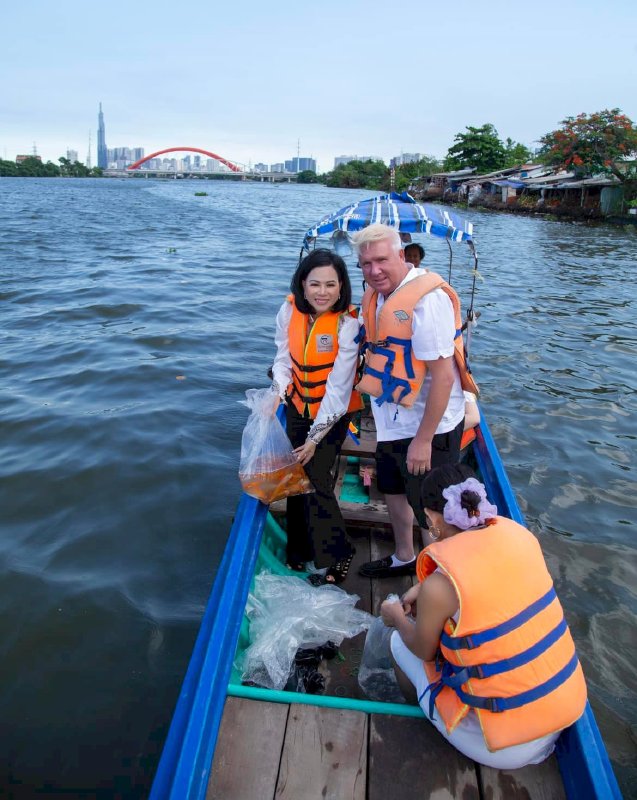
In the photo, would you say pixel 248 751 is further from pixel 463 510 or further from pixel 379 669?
pixel 463 510

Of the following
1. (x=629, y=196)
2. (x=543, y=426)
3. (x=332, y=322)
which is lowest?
(x=543, y=426)

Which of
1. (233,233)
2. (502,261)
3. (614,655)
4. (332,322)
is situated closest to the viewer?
(332,322)

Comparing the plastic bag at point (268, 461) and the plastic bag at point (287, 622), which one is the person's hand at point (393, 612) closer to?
the plastic bag at point (287, 622)

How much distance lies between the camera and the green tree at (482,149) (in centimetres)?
5788

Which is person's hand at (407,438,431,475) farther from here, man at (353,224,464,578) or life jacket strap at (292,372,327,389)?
life jacket strap at (292,372,327,389)

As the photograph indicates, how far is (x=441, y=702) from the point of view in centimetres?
220

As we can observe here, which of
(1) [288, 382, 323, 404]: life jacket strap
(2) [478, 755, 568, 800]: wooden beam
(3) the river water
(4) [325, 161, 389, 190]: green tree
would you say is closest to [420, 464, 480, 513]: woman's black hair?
(2) [478, 755, 568, 800]: wooden beam

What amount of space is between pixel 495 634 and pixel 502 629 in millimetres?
28

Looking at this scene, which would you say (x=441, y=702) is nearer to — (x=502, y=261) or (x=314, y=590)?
(x=314, y=590)

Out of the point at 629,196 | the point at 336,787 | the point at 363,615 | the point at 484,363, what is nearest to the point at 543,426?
the point at 484,363

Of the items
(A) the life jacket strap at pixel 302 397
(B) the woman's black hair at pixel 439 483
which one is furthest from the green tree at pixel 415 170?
(B) the woman's black hair at pixel 439 483

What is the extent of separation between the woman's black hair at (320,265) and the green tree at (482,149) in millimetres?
61448

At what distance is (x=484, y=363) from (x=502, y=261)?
11848mm

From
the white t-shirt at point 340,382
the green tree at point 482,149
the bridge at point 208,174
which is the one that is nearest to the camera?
the white t-shirt at point 340,382
